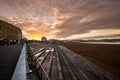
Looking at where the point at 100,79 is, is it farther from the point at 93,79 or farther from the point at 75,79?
the point at 75,79

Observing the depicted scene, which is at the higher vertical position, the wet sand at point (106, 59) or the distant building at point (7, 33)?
the distant building at point (7, 33)

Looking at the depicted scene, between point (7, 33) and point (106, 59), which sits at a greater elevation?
point (7, 33)

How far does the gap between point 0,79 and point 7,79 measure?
0.30 metres

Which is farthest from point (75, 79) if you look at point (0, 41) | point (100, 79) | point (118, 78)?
point (0, 41)

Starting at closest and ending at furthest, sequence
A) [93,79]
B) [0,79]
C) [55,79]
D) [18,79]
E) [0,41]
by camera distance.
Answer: [18,79] → [0,79] → [55,79] → [93,79] → [0,41]

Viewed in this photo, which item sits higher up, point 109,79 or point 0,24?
point 0,24

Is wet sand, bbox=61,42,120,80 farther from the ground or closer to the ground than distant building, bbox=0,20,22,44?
closer to the ground

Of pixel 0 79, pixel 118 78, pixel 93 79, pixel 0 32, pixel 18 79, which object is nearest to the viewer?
pixel 18 79

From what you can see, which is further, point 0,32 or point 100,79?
point 0,32

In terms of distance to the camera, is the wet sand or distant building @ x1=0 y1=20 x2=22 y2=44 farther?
distant building @ x1=0 y1=20 x2=22 y2=44

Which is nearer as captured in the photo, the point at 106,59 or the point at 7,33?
the point at 106,59

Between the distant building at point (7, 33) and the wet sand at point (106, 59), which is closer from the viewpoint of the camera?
the wet sand at point (106, 59)

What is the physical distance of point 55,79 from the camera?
10836 millimetres

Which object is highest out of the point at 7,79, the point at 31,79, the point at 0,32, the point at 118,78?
the point at 0,32
